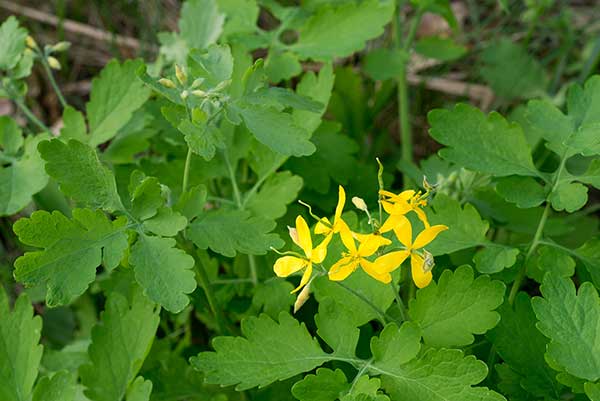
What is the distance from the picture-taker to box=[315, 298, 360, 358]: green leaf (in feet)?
4.76

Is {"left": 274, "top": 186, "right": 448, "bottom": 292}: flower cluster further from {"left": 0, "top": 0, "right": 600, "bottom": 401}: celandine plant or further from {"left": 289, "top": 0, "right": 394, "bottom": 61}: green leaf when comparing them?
{"left": 289, "top": 0, "right": 394, "bottom": 61}: green leaf

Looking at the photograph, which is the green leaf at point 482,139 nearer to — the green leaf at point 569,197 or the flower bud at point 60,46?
the green leaf at point 569,197

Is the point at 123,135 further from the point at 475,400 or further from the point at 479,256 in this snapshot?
the point at 475,400

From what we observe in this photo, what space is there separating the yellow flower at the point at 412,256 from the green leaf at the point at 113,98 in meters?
0.86

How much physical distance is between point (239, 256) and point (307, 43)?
62cm

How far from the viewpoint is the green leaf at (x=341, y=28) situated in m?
2.07

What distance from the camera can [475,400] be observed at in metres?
1.33

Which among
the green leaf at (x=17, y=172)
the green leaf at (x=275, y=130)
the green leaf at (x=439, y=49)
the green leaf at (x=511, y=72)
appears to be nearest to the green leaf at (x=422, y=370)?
the green leaf at (x=275, y=130)

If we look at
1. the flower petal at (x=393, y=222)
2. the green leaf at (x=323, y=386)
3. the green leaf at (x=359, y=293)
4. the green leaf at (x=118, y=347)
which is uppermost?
the flower petal at (x=393, y=222)

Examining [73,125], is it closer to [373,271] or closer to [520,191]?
[373,271]

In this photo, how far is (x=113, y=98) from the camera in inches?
76.8

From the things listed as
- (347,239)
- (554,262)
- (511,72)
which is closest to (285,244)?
(347,239)

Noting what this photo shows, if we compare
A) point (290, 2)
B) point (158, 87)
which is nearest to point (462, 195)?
point (158, 87)

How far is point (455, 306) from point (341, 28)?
95 cm
